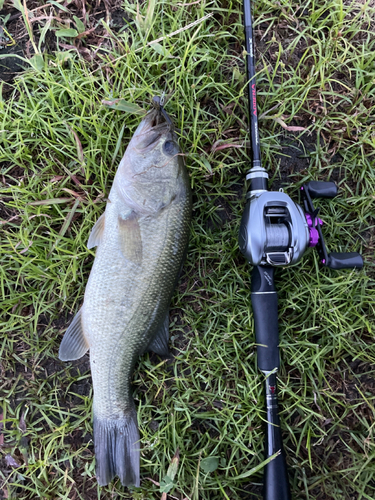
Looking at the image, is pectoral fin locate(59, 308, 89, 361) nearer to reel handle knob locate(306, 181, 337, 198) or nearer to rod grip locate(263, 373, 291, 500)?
rod grip locate(263, 373, 291, 500)

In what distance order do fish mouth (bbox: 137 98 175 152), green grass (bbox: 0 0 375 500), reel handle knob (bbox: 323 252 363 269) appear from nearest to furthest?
fish mouth (bbox: 137 98 175 152), reel handle knob (bbox: 323 252 363 269), green grass (bbox: 0 0 375 500)

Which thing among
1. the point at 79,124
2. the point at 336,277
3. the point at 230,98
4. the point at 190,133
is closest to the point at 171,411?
the point at 336,277

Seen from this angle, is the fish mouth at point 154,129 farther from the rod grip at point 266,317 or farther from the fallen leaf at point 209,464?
the fallen leaf at point 209,464

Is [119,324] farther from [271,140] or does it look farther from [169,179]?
[271,140]

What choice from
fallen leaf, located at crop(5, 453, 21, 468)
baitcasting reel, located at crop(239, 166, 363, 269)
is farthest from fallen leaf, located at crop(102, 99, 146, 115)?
fallen leaf, located at crop(5, 453, 21, 468)

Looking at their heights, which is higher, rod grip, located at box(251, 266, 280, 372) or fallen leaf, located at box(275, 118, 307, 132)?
fallen leaf, located at box(275, 118, 307, 132)

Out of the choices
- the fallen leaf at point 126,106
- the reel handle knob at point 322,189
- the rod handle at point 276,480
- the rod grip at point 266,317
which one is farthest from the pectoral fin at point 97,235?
the rod handle at point 276,480
